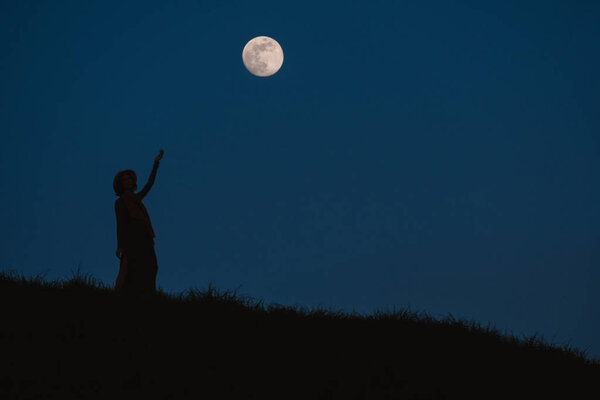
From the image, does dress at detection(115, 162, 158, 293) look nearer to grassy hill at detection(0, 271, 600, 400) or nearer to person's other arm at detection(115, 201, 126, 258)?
person's other arm at detection(115, 201, 126, 258)

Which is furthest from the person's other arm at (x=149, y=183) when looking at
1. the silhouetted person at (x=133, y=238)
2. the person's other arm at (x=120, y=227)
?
the person's other arm at (x=120, y=227)

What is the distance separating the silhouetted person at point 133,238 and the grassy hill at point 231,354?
38 cm

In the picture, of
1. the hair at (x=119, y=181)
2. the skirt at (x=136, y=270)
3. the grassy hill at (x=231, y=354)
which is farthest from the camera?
the hair at (x=119, y=181)

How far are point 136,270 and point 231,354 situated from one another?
3273 millimetres

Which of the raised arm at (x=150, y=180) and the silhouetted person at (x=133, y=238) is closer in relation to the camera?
the silhouetted person at (x=133, y=238)

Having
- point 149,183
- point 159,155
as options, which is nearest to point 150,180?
point 149,183

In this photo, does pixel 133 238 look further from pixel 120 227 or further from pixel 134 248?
pixel 120 227

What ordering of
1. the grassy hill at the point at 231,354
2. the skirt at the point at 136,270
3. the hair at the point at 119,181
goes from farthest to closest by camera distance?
the hair at the point at 119,181 → the skirt at the point at 136,270 → the grassy hill at the point at 231,354

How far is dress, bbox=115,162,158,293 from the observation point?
32.9 ft

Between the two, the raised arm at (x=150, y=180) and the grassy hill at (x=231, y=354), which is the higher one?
the raised arm at (x=150, y=180)

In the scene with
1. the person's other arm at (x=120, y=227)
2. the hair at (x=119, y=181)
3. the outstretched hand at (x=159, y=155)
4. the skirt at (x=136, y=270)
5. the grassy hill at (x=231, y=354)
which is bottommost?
the grassy hill at (x=231, y=354)

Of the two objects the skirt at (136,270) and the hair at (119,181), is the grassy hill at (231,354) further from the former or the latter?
the hair at (119,181)

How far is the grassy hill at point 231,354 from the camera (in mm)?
6715

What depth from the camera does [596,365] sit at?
10.9 metres
